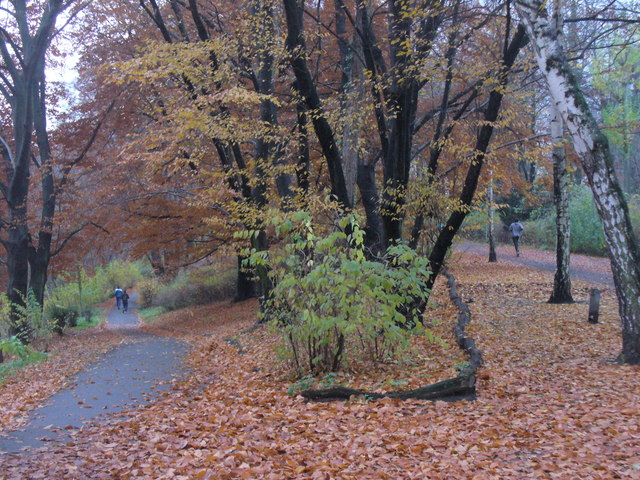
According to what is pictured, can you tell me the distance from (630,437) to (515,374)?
2.58m

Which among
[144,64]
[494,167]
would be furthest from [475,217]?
[144,64]

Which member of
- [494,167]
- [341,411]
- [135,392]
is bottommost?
[135,392]

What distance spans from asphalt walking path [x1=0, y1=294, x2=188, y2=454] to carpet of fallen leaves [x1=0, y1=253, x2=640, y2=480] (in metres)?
0.44

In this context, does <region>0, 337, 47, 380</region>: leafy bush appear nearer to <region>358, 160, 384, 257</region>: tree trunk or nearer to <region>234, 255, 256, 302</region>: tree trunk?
<region>358, 160, 384, 257</region>: tree trunk

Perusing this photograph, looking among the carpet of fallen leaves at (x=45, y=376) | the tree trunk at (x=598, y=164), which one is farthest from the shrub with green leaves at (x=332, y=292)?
the carpet of fallen leaves at (x=45, y=376)

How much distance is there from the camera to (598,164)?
650 centimetres

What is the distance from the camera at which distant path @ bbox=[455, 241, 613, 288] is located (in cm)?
1861

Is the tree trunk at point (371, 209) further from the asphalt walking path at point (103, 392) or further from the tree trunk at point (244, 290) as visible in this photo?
the tree trunk at point (244, 290)

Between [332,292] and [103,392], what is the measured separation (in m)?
4.51

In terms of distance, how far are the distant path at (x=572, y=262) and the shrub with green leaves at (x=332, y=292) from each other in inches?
473

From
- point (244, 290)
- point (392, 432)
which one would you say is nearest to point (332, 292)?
point (392, 432)

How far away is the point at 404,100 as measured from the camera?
939 cm

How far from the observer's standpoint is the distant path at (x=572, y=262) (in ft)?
61.1

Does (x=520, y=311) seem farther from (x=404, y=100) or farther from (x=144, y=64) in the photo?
(x=144, y=64)
